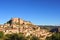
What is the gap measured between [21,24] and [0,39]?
4660 cm

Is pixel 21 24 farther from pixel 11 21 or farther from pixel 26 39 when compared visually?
pixel 26 39

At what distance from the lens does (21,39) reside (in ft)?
256

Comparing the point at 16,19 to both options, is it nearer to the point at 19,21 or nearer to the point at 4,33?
the point at 19,21

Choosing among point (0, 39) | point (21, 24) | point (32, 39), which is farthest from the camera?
point (21, 24)

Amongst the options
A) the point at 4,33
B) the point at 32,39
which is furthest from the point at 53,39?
the point at 4,33

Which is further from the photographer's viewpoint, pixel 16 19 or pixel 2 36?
pixel 16 19

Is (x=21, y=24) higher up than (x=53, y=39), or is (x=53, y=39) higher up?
(x=21, y=24)

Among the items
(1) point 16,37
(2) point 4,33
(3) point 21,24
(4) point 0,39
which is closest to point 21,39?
(1) point 16,37

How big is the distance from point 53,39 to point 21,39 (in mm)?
17072

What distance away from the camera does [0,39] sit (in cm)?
7675

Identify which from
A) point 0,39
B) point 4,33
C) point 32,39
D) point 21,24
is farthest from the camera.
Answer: point 21,24

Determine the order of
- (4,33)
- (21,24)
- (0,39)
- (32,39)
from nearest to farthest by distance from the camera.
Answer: (0,39) < (32,39) < (4,33) < (21,24)

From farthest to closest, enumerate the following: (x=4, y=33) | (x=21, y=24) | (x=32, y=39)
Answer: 1. (x=21, y=24)
2. (x=4, y=33)
3. (x=32, y=39)

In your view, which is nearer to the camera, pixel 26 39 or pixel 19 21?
pixel 26 39
